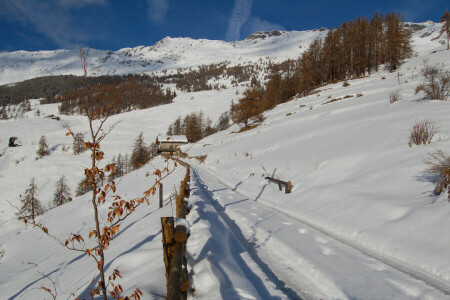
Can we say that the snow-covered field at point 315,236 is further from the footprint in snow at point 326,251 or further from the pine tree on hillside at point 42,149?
the pine tree on hillside at point 42,149

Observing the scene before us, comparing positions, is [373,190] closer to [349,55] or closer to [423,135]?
[423,135]

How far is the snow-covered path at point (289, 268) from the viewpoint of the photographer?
10.4ft

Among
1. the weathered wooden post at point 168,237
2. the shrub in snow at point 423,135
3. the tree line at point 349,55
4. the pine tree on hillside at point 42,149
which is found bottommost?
the pine tree on hillside at point 42,149

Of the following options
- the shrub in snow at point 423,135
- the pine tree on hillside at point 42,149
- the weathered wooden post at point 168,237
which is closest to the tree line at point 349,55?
the shrub in snow at point 423,135

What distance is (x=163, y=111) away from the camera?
118438 millimetres

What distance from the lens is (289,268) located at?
4.01m

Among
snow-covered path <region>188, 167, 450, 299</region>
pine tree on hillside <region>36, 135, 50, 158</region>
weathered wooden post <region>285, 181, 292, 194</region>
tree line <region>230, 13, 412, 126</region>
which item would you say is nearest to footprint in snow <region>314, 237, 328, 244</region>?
snow-covered path <region>188, 167, 450, 299</region>

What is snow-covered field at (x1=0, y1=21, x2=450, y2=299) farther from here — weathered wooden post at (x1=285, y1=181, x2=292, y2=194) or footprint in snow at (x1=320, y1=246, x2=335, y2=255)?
weathered wooden post at (x1=285, y1=181, x2=292, y2=194)

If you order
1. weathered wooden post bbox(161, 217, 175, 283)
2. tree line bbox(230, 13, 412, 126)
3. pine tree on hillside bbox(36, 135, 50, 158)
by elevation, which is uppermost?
tree line bbox(230, 13, 412, 126)

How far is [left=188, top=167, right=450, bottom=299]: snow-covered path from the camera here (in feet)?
10.4

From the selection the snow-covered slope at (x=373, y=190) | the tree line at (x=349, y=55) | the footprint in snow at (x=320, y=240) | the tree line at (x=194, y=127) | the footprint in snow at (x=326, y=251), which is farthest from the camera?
the tree line at (x=194, y=127)

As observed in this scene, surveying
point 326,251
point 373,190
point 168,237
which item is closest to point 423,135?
point 373,190

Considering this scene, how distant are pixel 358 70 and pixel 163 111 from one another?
89.9 metres

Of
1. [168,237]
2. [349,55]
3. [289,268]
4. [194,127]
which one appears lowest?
[289,268]
